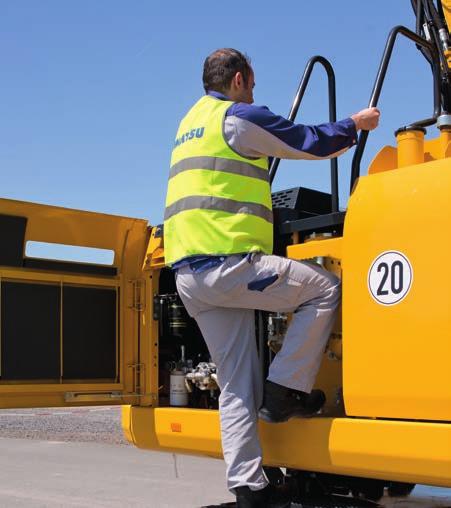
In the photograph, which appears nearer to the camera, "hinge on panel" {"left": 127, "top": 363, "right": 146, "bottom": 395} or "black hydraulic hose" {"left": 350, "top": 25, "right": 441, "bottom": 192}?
"black hydraulic hose" {"left": 350, "top": 25, "right": 441, "bottom": 192}

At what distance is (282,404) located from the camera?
3.39 metres

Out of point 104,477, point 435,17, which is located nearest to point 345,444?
point 435,17

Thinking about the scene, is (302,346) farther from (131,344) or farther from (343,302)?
(131,344)

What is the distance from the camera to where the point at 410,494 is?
4.77 m

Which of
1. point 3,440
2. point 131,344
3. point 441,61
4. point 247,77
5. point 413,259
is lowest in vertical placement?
point 3,440

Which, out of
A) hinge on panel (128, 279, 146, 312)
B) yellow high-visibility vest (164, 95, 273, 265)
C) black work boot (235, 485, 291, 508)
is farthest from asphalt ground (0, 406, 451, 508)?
yellow high-visibility vest (164, 95, 273, 265)

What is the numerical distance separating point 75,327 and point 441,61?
95.3 inches

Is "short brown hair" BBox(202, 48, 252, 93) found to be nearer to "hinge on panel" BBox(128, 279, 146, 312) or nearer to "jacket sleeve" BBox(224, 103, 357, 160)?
"jacket sleeve" BBox(224, 103, 357, 160)

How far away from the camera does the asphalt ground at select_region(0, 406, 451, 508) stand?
7.26 metres

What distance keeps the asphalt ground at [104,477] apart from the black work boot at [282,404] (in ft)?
3.92

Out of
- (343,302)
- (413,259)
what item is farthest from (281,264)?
(413,259)

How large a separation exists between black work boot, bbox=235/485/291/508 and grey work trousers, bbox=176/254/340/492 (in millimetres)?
28

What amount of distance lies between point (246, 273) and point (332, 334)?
0.47m

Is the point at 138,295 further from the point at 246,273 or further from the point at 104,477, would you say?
the point at 104,477
